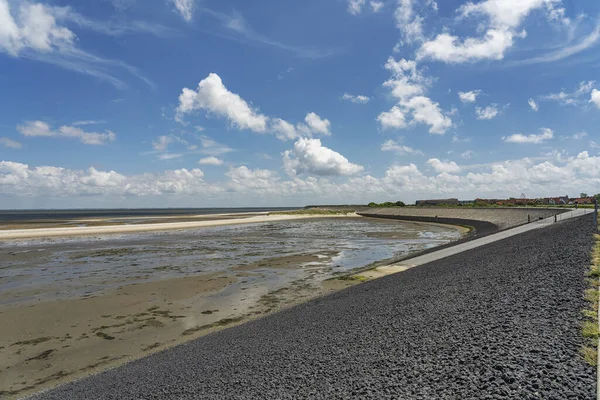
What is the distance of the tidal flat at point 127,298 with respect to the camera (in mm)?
9398

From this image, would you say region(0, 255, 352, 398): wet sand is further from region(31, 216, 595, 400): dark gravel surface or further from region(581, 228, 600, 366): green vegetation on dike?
region(581, 228, 600, 366): green vegetation on dike

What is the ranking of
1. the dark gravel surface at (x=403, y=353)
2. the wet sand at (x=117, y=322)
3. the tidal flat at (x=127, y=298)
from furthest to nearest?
the tidal flat at (x=127, y=298)
the wet sand at (x=117, y=322)
the dark gravel surface at (x=403, y=353)

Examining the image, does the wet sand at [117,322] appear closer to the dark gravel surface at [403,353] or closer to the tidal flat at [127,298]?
the tidal flat at [127,298]

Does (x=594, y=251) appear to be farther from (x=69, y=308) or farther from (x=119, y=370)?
(x=69, y=308)

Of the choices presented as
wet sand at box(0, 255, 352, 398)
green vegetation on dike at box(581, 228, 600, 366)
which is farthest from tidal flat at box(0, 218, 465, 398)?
green vegetation on dike at box(581, 228, 600, 366)

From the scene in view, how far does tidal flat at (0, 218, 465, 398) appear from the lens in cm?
Answer: 940

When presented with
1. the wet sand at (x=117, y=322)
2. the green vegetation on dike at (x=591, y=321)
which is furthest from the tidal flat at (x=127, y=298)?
the green vegetation on dike at (x=591, y=321)

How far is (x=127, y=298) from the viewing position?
15055mm

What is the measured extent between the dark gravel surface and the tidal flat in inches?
72.1

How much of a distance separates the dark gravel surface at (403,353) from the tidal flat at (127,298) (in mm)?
1830

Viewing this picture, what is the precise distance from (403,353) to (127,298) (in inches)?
535

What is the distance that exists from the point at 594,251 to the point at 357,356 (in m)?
12.4

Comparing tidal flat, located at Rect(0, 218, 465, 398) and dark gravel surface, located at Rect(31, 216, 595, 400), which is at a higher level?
dark gravel surface, located at Rect(31, 216, 595, 400)

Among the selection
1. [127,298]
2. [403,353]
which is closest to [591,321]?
[403,353]
